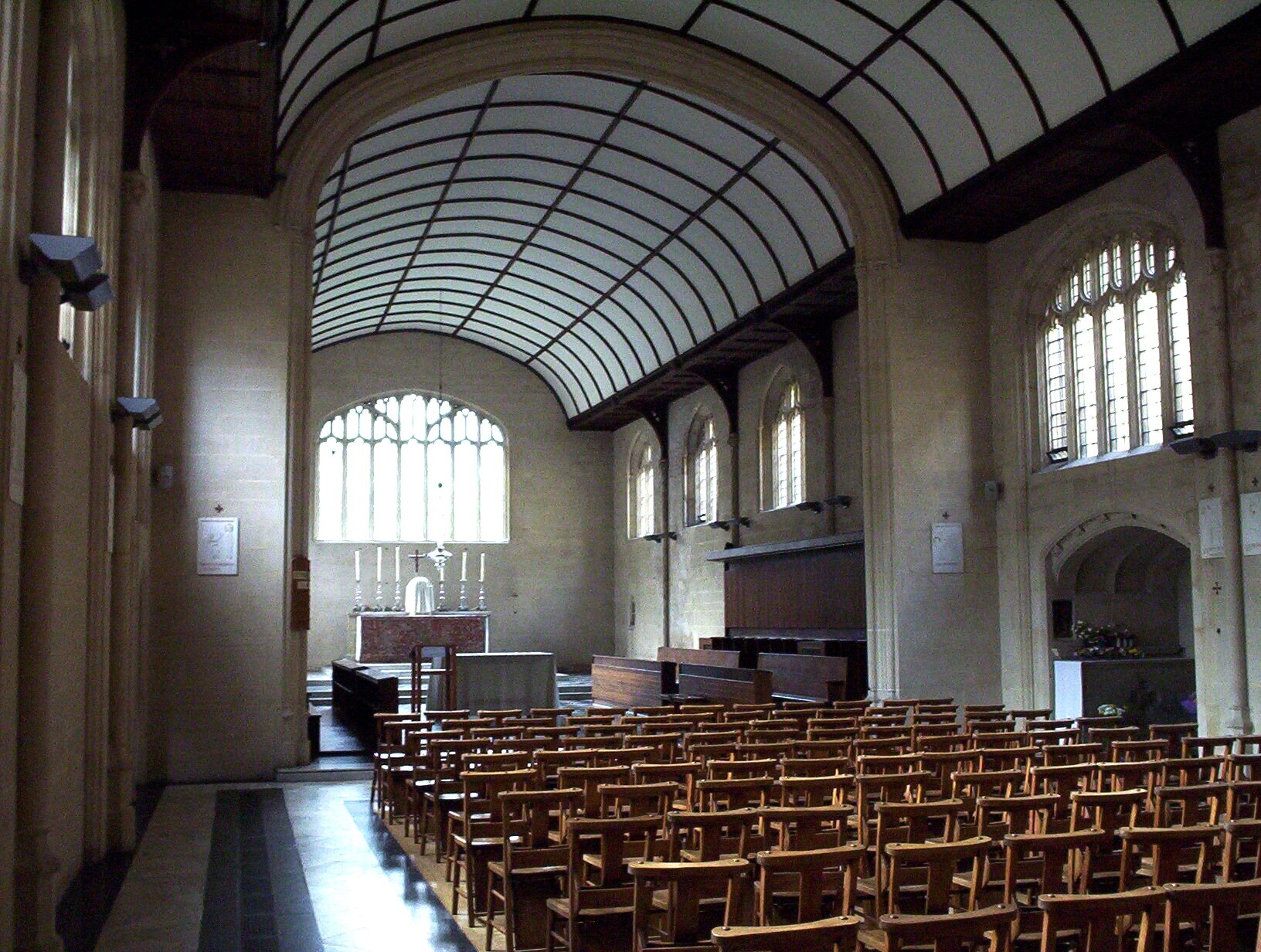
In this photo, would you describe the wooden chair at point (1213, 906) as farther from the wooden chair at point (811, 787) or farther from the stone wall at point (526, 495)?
the stone wall at point (526, 495)

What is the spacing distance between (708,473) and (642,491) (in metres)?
4.68

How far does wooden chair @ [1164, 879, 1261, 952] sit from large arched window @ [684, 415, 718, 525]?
2273 cm

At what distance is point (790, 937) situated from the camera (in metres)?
3.61

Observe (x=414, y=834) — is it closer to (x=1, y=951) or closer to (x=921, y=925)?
(x=1, y=951)

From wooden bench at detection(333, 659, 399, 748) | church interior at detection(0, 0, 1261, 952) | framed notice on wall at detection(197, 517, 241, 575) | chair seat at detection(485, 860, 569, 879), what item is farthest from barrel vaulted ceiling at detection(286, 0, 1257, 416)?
chair seat at detection(485, 860, 569, 879)

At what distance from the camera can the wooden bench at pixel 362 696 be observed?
15.6 metres

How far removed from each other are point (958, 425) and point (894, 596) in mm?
2546

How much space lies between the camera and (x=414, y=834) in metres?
10.1

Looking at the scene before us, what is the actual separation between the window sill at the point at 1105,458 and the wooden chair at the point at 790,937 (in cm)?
1151

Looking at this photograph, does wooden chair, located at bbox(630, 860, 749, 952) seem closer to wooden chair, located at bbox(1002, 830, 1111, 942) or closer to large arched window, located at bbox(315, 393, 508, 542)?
wooden chair, located at bbox(1002, 830, 1111, 942)

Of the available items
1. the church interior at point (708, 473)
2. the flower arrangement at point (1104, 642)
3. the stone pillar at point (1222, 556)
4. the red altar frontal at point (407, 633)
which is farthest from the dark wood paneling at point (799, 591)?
the stone pillar at point (1222, 556)

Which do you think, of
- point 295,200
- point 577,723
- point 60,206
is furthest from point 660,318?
point 60,206

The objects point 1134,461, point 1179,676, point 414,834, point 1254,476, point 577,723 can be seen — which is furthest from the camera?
point 1179,676

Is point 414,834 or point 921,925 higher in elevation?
point 921,925
